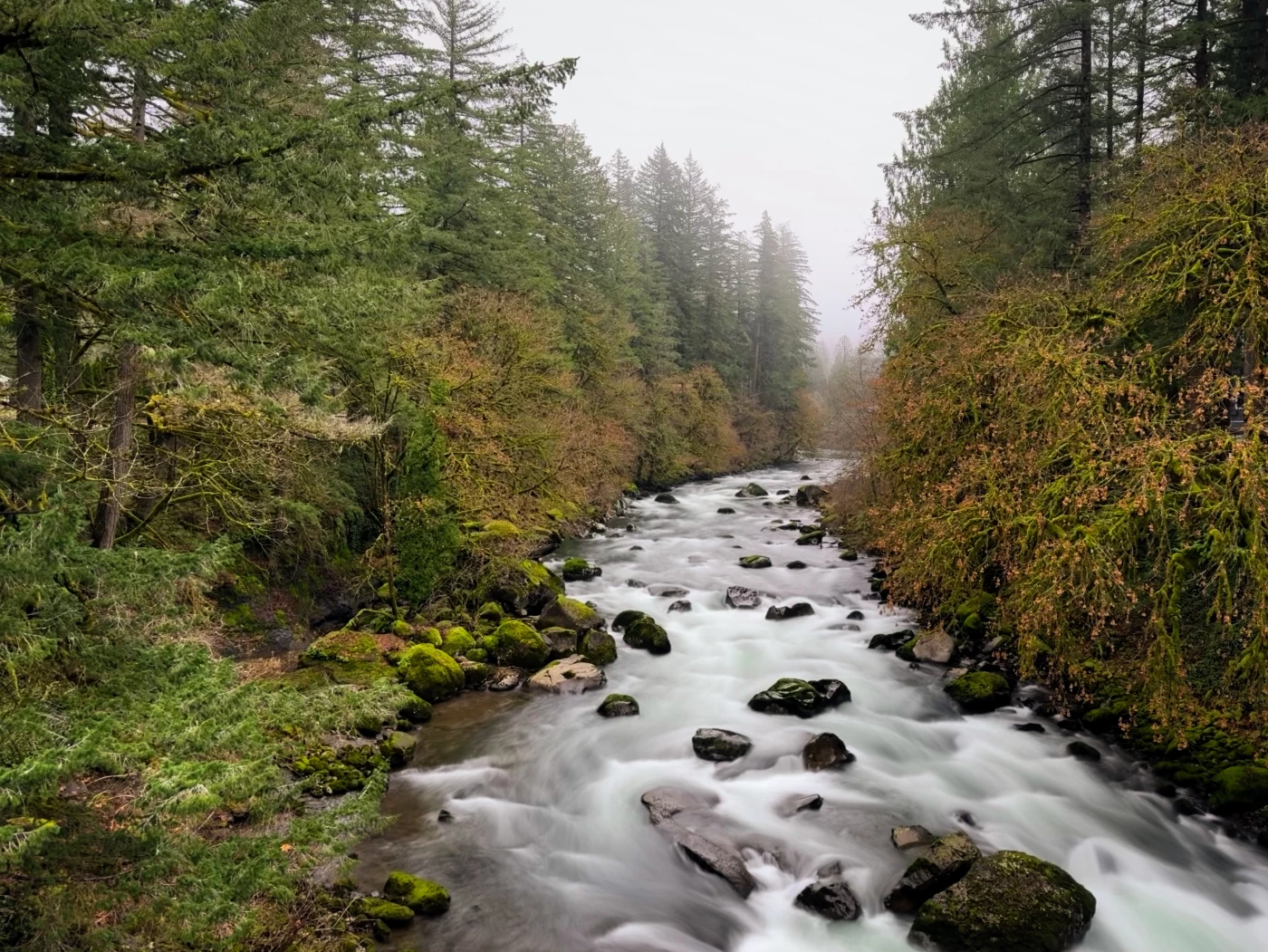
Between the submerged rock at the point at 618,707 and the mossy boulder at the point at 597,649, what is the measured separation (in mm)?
1971

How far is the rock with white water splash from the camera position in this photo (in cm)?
1382

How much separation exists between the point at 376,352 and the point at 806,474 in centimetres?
4024

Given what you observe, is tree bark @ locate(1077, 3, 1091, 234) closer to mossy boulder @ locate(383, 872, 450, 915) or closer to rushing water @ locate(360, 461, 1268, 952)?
rushing water @ locate(360, 461, 1268, 952)

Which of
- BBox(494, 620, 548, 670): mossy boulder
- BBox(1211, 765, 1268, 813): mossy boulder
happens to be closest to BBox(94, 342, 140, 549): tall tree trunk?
BBox(494, 620, 548, 670): mossy boulder

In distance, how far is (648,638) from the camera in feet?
53.2

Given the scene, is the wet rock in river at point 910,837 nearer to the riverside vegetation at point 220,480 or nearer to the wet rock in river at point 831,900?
the wet rock in river at point 831,900

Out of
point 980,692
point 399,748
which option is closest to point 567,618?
point 399,748

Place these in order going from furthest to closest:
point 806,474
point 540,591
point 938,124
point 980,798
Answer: point 806,474, point 938,124, point 540,591, point 980,798

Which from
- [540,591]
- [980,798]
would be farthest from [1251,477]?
[540,591]

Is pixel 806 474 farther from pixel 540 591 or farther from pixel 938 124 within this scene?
pixel 540 591

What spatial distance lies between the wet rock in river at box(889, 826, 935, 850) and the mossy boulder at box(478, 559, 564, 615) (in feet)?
34.1

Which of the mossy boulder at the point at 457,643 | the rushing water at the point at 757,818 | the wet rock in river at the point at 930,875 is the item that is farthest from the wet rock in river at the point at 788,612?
the wet rock in river at the point at 930,875

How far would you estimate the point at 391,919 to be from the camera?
7305 mm

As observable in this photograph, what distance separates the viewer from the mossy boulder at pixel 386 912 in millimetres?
7238
